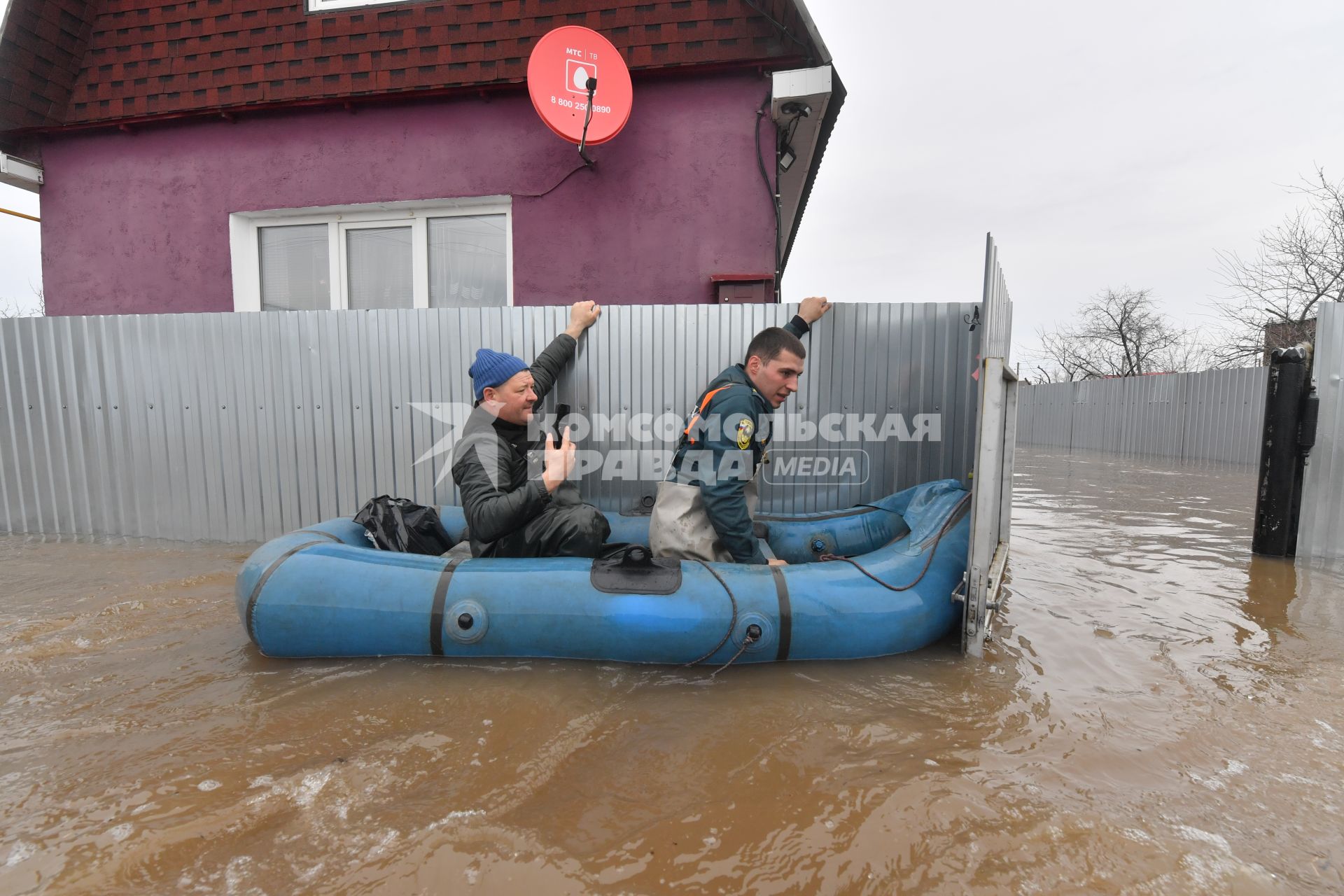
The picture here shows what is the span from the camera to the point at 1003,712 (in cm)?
229

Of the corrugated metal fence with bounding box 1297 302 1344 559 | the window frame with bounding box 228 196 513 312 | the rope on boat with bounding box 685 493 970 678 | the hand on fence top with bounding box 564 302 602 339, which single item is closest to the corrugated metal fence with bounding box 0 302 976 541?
the hand on fence top with bounding box 564 302 602 339

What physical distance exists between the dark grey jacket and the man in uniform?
2.20 ft

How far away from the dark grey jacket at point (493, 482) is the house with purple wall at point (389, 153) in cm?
248

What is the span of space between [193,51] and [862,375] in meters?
6.96

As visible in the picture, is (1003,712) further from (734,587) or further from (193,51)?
(193,51)

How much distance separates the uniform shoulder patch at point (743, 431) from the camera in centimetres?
290

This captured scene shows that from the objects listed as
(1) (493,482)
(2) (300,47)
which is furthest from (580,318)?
(2) (300,47)

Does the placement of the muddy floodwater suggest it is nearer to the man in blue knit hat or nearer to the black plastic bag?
the man in blue knit hat

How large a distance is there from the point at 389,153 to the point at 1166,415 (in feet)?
50.4

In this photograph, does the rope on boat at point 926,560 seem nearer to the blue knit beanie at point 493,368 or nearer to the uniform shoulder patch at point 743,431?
the uniform shoulder patch at point 743,431

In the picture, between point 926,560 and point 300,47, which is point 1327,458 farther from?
point 300,47

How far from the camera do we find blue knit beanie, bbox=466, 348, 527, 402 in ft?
10.6

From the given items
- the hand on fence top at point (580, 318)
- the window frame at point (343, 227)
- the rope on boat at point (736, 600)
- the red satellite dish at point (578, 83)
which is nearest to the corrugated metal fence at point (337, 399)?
the hand on fence top at point (580, 318)

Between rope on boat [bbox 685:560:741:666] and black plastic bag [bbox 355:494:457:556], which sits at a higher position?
black plastic bag [bbox 355:494:457:556]
